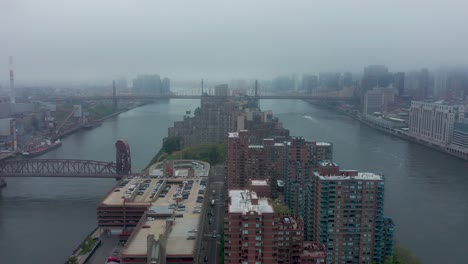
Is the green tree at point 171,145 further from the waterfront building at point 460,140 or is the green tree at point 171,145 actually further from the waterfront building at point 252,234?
the waterfront building at point 252,234

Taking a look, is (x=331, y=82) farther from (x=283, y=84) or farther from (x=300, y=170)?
(x=300, y=170)

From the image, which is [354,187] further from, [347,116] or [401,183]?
[347,116]

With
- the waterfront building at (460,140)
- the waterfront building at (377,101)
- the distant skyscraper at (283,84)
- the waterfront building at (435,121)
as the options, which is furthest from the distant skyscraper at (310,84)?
the waterfront building at (460,140)

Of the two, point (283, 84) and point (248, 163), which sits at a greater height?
point (283, 84)

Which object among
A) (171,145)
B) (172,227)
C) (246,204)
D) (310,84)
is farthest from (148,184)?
(310,84)

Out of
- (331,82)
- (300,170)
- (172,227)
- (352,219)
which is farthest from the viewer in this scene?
(331,82)

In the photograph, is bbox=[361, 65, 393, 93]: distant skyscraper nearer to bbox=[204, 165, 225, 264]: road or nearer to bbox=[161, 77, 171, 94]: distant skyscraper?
bbox=[161, 77, 171, 94]: distant skyscraper

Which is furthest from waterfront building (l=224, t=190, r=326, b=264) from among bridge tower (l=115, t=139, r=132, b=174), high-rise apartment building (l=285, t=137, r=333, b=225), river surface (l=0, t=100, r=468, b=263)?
bridge tower (l=115, t=139, r=132, b=174)
